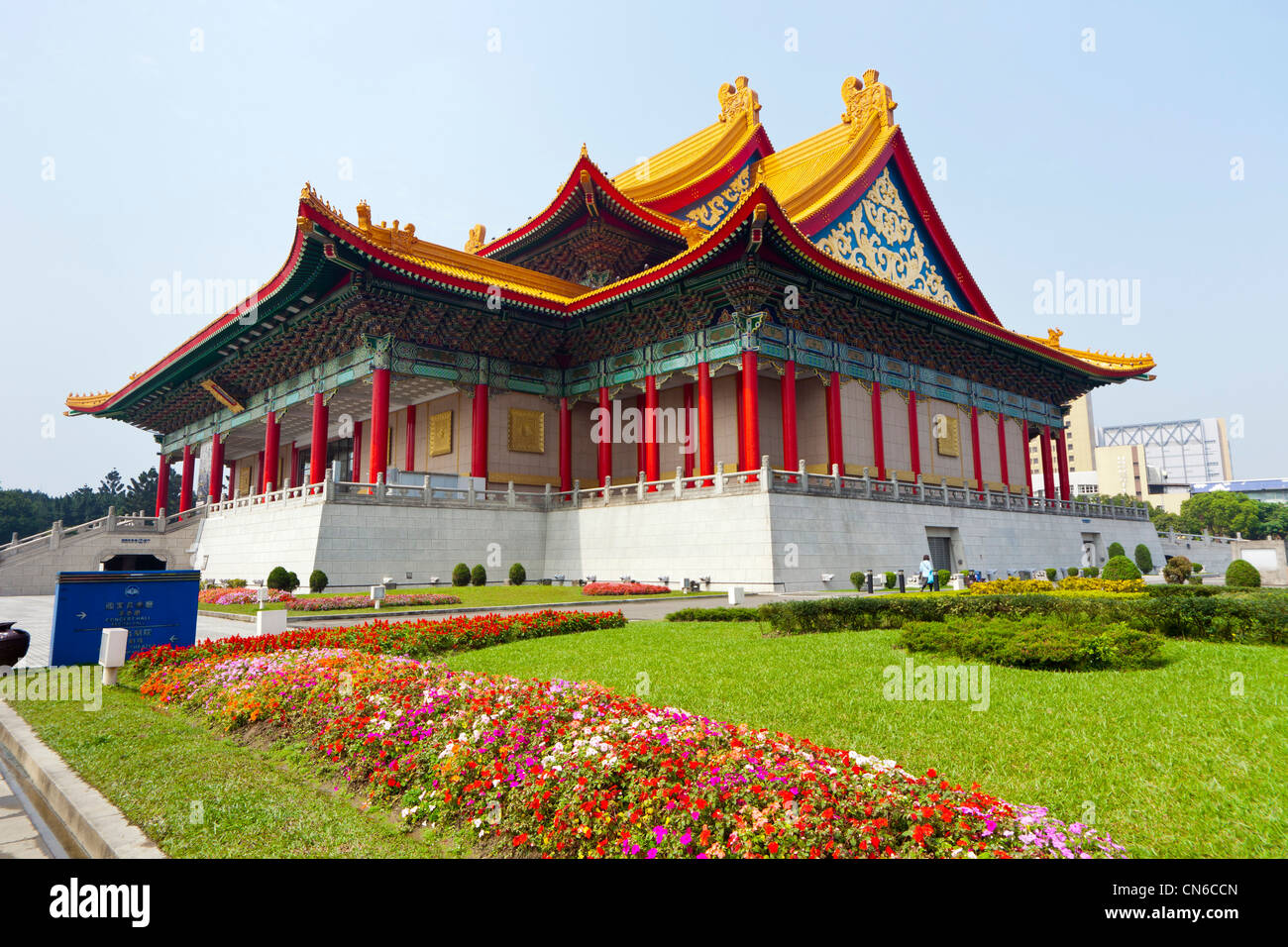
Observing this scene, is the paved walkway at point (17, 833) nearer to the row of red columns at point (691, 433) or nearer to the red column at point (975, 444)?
the row of red columns at point (691, 433)

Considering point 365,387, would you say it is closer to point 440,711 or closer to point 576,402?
point 576,402

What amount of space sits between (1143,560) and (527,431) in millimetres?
27291

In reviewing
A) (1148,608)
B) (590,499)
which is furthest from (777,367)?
(1148,608)

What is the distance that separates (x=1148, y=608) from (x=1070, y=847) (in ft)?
27.4

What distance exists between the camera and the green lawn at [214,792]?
416 centimetres

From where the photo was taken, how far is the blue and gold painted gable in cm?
3139

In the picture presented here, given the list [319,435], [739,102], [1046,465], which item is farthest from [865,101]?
[319,435]

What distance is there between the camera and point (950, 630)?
9.29 m

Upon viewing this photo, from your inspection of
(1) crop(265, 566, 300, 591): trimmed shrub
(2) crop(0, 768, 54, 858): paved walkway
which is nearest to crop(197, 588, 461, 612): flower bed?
(1) crop(265, 566, 300, 591): trimmed shrub

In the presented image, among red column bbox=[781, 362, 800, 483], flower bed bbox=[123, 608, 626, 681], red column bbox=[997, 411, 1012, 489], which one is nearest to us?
flower bed bbox=[123, 608, 626, 681]

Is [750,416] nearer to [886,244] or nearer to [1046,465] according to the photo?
[886,244]

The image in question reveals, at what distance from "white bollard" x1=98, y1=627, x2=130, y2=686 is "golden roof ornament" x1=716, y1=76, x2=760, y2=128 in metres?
35.5

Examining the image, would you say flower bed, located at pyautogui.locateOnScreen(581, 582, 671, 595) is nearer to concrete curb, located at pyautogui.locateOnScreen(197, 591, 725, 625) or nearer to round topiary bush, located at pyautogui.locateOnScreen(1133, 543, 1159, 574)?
concrete curb, located at pyautogui.locateOnScreen(197, 591, 725, 625)

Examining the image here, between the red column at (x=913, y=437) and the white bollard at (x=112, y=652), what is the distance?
1052 inches
